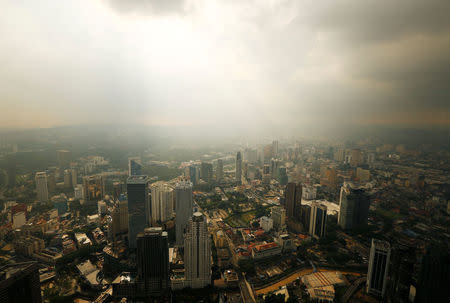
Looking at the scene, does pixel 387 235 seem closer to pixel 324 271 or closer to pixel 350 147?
pixel 324 271

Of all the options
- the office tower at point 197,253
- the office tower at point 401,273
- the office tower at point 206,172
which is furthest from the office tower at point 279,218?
the office tower at point 206,172

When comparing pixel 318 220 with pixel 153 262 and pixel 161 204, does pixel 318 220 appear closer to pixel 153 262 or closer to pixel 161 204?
pixel 153 262

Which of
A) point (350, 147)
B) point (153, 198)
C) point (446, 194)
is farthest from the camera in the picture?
point (350, 147)

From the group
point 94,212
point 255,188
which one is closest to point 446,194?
point 255,188

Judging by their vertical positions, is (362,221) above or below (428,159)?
below

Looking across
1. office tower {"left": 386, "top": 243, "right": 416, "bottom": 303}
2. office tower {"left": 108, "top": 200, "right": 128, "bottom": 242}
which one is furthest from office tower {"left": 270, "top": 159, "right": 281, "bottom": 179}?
office tower {"left": 108, "top": 200, "right": 128, "bottom": 242}
